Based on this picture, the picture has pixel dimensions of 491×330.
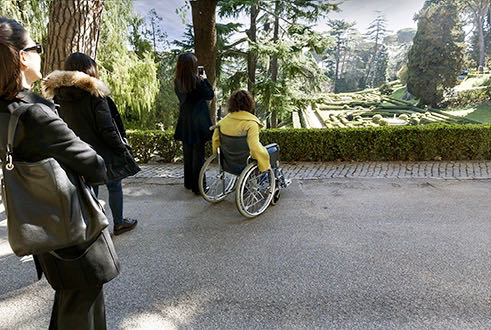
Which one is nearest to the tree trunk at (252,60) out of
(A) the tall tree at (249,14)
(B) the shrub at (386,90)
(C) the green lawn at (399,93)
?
(A) the tall tree at (249,14)

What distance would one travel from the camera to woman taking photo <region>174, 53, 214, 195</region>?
9.98 feet

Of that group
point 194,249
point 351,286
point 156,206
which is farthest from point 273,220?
point 156,206

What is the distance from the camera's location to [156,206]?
11.1 ft

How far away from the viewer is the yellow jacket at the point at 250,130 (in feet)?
9.32

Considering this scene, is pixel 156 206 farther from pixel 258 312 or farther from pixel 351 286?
pixel 351 286

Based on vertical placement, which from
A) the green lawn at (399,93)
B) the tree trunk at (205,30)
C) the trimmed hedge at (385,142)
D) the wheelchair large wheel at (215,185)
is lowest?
the wheelchair large wheel at (215,185)

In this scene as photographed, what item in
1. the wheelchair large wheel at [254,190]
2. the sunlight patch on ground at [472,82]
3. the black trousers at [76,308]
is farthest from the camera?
the sunlight patch on ground at [472,82]

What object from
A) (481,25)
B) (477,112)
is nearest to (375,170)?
(477,112)

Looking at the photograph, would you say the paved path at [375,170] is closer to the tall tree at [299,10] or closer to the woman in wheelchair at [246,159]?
the woman in wheelchair at [246,159]

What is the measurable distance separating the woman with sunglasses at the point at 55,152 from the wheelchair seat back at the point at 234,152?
6.02ft

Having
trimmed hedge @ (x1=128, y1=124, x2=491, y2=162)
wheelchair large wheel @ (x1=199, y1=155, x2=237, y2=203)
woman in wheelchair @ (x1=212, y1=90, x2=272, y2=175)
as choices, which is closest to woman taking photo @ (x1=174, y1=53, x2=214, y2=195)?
wheelchair large wheel @ (x1=199, y1=155, x2=237, y2=203)

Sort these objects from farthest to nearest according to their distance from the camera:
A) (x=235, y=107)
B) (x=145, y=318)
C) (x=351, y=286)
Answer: (x=235, y=107), (x=351, y=286), (x=145, y=318)

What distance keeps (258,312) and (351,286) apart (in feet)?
2.05

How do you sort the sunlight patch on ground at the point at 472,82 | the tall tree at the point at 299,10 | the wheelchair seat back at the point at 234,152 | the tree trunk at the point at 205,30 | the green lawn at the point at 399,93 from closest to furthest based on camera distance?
the wheelchair seat back at the point at 234,152
the tree trunk at the point at 205,30
the tall tree at the point at 299,10
the sunlight patch on ground at the point at 472,82
the green lawn at the point at 399,93
